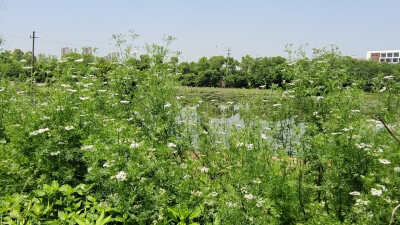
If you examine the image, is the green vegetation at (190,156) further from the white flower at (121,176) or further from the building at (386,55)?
the building at (386,55)

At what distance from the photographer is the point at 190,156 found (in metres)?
4.48

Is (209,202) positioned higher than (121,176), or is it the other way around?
(121,176)

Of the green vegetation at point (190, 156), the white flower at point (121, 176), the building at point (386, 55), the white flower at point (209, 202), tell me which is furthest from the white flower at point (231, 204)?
the building at point (386, 55)

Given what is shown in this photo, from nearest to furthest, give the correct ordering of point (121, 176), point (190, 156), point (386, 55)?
1. point (121, 176)
2. point (190, 156)
3. point (386, 55)

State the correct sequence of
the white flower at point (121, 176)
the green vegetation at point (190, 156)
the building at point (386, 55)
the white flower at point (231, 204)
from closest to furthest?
1. the white flower at point (121, 176)
2. the green vegetation at point (190, 156)
3. the white flower at point (231, 204)
4. the building at point (386, 55)

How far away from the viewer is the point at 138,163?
3127mm

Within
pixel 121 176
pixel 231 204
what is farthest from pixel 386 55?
pixel 121 176

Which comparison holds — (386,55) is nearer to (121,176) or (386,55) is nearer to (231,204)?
(231,204)

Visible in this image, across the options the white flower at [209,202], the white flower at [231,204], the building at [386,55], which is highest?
the building at [386,55]

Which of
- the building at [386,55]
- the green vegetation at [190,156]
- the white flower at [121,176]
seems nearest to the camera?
the white flower at [121,176]

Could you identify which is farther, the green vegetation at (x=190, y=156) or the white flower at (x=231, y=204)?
the white flower at (x=231, y=204)

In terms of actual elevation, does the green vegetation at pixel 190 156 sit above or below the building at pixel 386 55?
below

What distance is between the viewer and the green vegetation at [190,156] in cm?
290

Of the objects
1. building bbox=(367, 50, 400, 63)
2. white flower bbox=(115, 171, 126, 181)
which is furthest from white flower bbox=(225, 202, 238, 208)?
building bbox=(367, 50, 400, 63)
